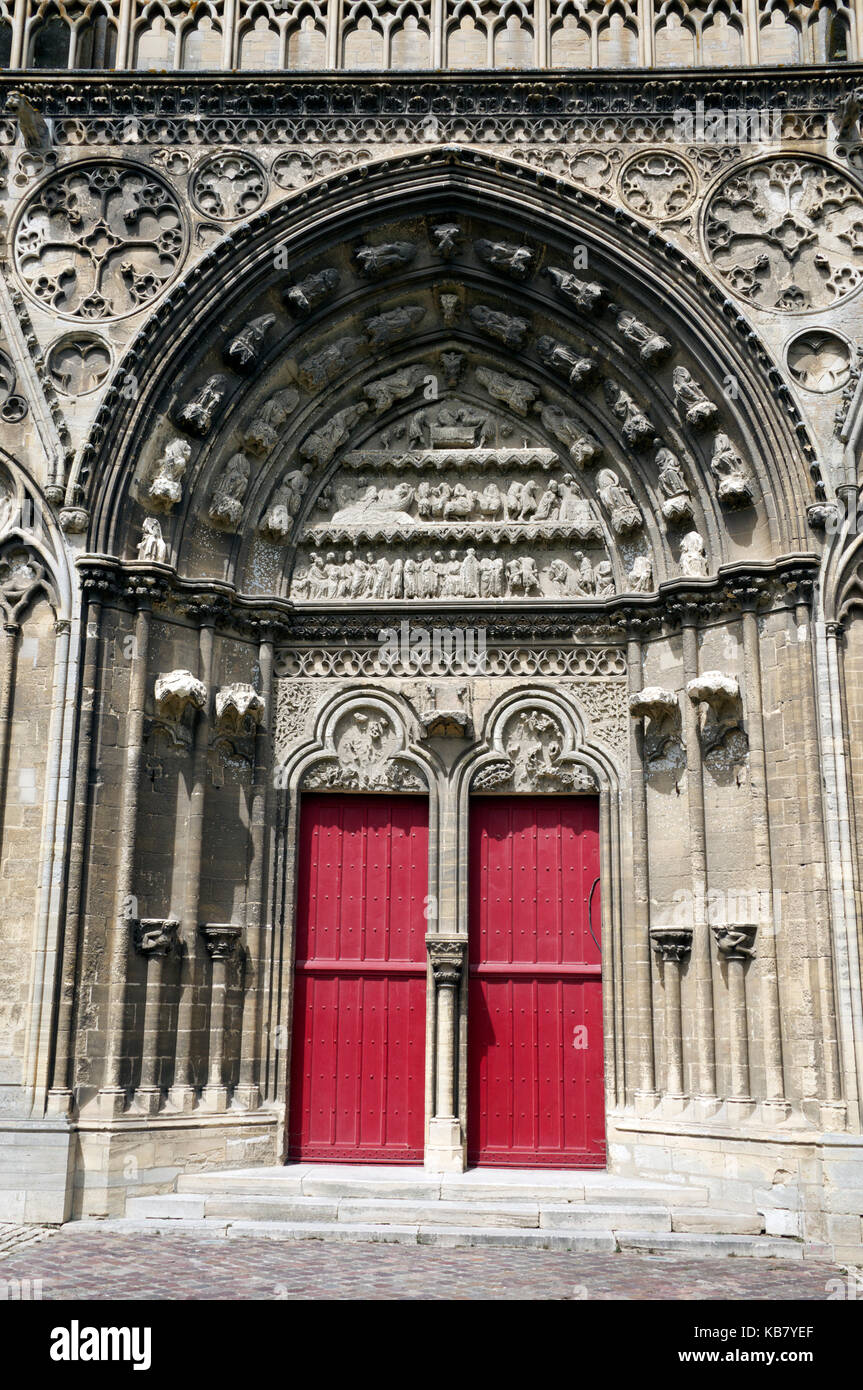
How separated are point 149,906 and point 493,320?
20.0ft

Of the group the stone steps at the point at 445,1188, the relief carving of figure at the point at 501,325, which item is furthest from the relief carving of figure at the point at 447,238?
the stone steps at the point at 445,1188

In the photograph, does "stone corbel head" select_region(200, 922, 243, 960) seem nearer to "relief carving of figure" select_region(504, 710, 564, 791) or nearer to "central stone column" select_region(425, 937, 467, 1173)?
"central stone column" select_region(425, 937, 467, 1173)

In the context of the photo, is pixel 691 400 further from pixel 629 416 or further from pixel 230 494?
pixel 230 494

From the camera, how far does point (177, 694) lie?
1035cm

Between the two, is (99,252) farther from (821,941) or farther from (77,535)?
(821,941)

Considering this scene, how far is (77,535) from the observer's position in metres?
10.3

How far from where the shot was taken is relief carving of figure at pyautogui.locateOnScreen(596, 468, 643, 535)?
11.3 metres

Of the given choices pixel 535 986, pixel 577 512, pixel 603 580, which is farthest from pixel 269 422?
pixel 535 986

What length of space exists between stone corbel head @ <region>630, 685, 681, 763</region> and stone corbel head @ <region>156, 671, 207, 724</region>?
3.69 m

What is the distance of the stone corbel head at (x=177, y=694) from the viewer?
10359mm

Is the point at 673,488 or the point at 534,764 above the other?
the point at 673,488

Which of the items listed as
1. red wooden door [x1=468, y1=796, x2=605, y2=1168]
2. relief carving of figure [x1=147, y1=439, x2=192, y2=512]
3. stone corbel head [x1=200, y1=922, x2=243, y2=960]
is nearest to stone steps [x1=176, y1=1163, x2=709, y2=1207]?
red wooden door [x1=468, y1=796, x2=605, y2=1168]

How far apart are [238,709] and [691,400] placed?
15.3ft

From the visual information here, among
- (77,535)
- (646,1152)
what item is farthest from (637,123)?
(646,1152)
